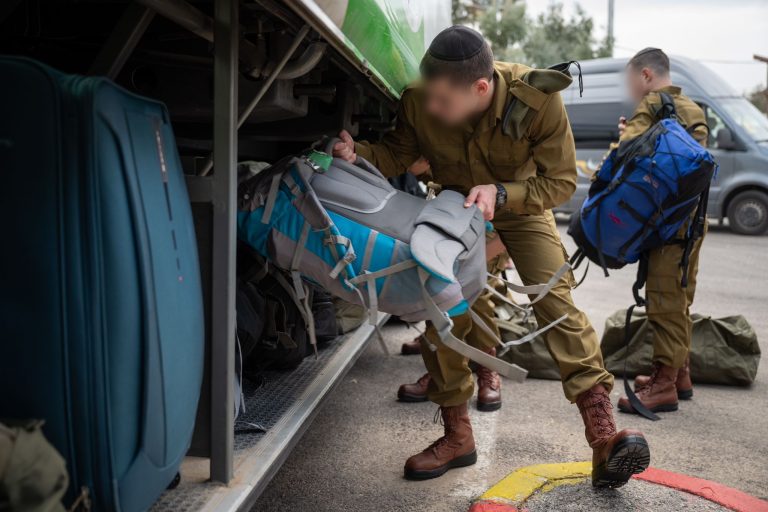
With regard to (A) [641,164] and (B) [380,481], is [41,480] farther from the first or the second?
(A) [641,164]

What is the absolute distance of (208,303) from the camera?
2064 mm

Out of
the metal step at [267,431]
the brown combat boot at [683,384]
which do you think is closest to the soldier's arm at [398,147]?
→ the metal step at [267,431]

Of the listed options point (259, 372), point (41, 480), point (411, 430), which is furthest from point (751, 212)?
point (41, 480)

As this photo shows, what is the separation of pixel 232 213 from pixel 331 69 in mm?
1848

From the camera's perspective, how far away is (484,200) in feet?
8.81

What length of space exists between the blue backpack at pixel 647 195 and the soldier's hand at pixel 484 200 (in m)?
1.33

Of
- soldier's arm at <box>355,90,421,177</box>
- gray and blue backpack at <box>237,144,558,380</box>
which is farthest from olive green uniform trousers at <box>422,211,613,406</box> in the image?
gray and blue backpack at <box>237,144,558,380</box>

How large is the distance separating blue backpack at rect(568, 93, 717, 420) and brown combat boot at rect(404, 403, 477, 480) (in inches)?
39.1

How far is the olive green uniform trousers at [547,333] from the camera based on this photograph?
2938 mm

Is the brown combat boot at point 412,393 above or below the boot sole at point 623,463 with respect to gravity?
below

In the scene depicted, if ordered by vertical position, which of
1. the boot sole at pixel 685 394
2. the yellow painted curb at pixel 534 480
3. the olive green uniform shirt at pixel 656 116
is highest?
the olive green uniform shirt at pixel 656 116

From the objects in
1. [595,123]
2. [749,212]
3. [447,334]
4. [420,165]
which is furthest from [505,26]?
[447,334]

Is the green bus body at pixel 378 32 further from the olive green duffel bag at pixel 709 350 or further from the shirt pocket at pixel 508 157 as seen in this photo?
the olive green duffel bag at pixel 709 350

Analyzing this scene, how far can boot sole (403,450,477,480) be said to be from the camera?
10.2 ft
